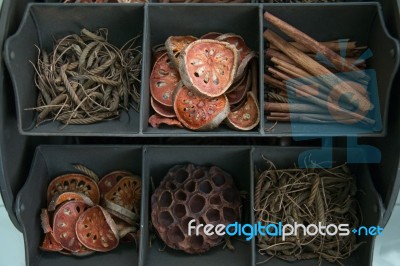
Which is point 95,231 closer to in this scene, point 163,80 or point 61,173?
point 61,173

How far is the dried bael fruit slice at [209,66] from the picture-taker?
1688 millimetres

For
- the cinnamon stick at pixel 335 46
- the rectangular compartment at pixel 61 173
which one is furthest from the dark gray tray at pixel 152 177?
the cinnamon stick at pixel 335 46

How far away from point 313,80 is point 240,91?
28cm

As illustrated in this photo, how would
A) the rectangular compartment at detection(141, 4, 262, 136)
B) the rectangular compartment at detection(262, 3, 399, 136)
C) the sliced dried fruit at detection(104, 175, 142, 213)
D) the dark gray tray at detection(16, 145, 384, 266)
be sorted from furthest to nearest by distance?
the sliced dried fruit at detection(104, 175, 142, 213)
the dark gray tray at detection(16, 145, 384, 266)
the rectangular compartment at detection(141, 4, 262, 136)
the rectangular compartment at detection(262, 3, 399, 136)

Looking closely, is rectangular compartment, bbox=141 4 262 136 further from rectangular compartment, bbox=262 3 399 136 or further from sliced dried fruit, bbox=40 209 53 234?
sliced dried fruit, bbox=40 209 53 234

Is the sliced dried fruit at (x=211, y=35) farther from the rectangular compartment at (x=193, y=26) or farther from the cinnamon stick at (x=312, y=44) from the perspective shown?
the cinnamon stick at (x=312, y=44)

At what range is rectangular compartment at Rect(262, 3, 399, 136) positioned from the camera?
1.62 m

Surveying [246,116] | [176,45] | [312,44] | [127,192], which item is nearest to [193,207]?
[127,192]

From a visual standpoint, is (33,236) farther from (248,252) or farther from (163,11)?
(163,11)

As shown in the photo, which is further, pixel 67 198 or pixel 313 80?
pixel 67 198

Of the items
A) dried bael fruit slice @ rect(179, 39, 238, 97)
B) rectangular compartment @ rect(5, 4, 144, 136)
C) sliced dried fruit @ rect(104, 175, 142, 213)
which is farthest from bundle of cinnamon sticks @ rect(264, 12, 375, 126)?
sliced dried fruit @ rect(104, 175, 142, 213)

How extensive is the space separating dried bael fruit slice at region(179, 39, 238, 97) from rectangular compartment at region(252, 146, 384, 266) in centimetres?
33

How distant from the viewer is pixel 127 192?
199cm

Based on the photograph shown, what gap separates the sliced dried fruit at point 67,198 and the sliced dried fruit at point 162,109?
0.48 metres
